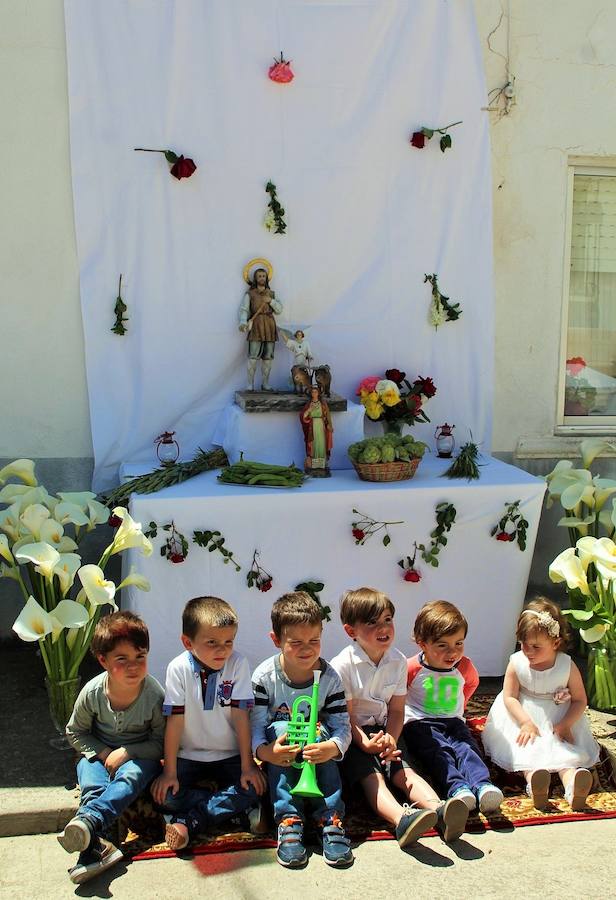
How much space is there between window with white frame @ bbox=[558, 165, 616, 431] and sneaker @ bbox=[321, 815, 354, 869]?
124 inches

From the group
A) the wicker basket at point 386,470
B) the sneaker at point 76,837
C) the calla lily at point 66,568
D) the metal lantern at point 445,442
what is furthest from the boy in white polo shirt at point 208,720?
the metal lantern at point 445,442

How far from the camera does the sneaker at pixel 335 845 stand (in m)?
2.97

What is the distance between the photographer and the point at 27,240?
466 centimetres

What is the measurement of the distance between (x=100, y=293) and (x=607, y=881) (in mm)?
3553

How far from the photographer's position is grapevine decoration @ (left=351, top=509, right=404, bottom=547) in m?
4.27

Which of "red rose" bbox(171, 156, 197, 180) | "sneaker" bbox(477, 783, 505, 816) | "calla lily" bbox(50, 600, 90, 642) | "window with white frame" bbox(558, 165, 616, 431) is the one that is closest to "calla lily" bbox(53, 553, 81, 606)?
"calla lily" bbox(50, 600, 90, 642)

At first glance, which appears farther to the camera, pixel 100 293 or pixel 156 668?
pixel 100 293

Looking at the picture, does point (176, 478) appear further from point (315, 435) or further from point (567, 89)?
point (567, 89)

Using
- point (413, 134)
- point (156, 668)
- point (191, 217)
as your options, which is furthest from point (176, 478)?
point (413, 134)

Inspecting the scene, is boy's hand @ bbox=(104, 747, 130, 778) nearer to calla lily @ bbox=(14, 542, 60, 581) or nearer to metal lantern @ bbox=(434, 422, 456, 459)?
calla lily @ bbox=(14, 542, 60, 581)

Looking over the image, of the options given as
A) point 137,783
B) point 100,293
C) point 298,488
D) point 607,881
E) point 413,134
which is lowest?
point 607,881

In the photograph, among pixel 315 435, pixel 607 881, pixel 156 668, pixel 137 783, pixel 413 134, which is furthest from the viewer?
pixel 413 134

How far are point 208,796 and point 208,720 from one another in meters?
0.26

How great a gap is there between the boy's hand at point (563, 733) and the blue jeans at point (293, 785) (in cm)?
92
